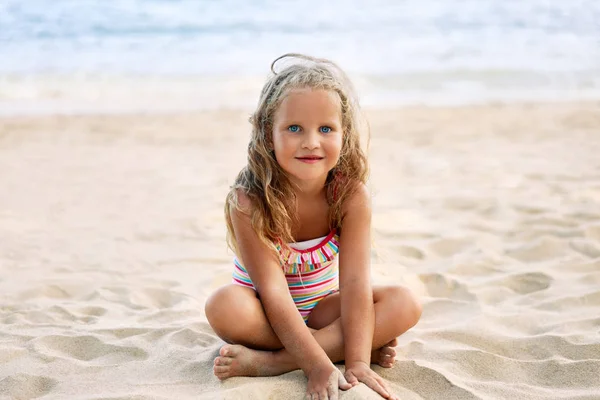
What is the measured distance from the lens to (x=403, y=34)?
15.5 m

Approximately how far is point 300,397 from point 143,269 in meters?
1.88

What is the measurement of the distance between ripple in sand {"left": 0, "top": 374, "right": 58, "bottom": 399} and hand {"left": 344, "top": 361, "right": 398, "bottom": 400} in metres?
1.04

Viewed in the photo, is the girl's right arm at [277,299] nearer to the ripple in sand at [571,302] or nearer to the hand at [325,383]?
the hand at [325,383]

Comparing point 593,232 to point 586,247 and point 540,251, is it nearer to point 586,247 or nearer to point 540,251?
point 586,247

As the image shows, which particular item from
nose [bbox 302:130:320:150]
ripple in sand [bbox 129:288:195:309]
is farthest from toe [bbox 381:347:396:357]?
ripple in sand [bbox 129:288:195:309]

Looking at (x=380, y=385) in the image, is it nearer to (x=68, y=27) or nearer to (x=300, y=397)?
(x=300, y=397)

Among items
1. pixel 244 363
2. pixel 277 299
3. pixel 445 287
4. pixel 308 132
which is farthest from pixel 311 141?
pixel 445 287

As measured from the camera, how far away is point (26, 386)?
8.13 feet

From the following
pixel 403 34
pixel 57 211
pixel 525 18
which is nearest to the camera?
pixel 57 211

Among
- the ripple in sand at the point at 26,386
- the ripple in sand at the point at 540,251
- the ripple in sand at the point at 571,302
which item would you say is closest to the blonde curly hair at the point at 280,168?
the ripple in sand at the point at 26,386

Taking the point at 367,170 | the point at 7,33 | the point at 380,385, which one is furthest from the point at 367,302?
A: the point at 7,33

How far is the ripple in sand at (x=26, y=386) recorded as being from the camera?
2.43 meters

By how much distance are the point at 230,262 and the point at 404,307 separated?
1671mm

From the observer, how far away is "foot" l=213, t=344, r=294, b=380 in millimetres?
2428
